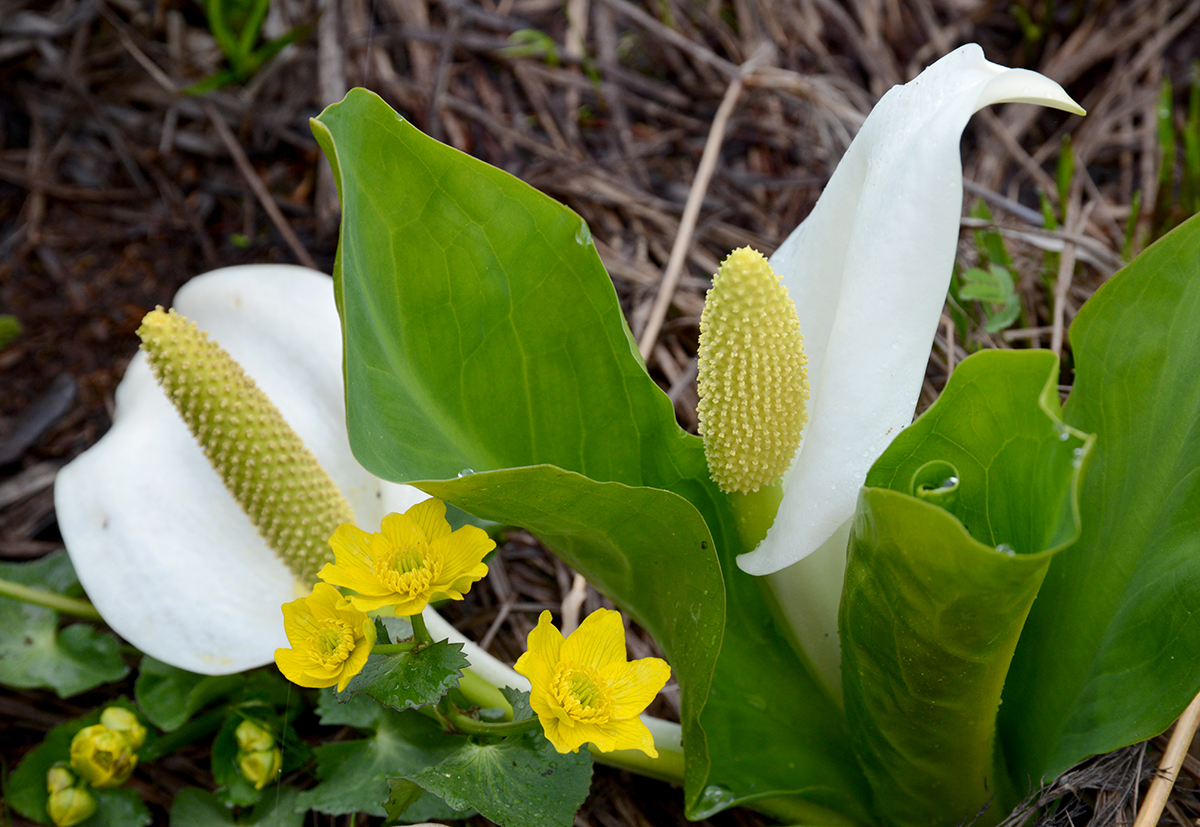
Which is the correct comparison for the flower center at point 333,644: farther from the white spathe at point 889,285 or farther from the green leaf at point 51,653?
the green leaf at point 51,653

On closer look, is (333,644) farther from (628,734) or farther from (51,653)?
(51,653)

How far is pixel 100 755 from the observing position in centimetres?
94

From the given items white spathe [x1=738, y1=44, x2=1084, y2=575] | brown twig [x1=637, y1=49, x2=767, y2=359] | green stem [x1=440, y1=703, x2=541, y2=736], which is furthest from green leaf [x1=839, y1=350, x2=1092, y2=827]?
brown twig [x1=637, y1=49, x2=767, y2=359]

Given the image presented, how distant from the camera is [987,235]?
122 cm

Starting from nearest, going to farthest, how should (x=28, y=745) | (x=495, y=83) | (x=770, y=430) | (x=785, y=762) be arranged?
(x=770, y=430), (x=785, y=762), (x=28, y=745), (x=495, y=83)

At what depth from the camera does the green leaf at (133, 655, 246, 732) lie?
98 cm

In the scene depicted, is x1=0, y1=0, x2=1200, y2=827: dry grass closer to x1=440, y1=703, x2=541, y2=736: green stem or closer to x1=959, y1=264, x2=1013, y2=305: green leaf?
x1=959, y1=264, x2=1013, y2=305: green leaf

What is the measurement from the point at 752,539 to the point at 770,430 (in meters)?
0.13

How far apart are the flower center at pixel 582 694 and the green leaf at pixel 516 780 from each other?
9cm

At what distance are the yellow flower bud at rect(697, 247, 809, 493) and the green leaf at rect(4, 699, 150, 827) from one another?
71 cm

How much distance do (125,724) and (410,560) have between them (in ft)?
1.64

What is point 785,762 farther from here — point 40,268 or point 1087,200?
point 40,268

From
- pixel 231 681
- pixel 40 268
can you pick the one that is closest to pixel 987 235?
pixel 231 681

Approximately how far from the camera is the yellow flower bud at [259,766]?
36.1 inches
